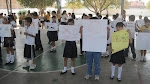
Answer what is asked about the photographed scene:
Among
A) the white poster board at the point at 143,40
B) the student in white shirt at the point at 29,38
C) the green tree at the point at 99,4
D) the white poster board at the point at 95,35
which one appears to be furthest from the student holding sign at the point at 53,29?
the green tree at the point at 99,4

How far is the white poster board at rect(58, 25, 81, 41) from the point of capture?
5.24 m

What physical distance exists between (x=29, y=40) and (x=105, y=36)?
8.16 feet

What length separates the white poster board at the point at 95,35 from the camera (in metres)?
4.61

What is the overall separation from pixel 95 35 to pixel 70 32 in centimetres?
86

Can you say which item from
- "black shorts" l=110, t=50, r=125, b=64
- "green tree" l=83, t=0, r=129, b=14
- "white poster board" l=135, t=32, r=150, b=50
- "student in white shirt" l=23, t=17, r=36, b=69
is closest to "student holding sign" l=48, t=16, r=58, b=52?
"student in white shirt" l=23, t=17, r=36, b=69

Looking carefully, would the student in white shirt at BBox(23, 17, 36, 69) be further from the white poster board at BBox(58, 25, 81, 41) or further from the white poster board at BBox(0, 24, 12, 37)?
the white poster board at BBox(58, 25, 81, 41)

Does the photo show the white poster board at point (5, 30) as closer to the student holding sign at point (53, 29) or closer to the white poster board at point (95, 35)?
the student holding sign at point (53, 29)

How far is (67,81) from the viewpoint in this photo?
16.6 ft

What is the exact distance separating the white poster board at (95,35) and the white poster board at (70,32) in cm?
54

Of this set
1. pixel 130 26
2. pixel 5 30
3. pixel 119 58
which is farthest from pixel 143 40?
pixel 5 30

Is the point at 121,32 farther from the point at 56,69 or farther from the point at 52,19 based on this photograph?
the point at 52,19

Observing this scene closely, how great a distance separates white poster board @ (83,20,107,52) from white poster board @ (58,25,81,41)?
21.3 inches

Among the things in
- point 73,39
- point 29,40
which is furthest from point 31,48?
point 73,39

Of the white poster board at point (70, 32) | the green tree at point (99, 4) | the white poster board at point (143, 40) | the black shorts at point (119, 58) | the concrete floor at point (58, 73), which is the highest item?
the green tree at point (99, 4)
